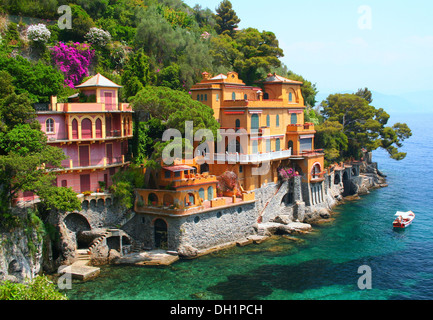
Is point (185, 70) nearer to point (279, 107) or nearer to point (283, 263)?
point (279, 107)

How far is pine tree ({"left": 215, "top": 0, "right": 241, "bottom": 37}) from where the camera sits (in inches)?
2972

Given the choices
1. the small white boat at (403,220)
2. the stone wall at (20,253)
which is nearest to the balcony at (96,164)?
the stone wall at (20,253)

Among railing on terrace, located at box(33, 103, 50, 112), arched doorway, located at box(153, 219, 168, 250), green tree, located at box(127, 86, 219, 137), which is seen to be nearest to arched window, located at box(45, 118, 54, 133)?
railing on terrace, located at box(33, 103, 50, 112)

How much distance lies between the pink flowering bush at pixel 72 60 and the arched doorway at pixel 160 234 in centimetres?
1939

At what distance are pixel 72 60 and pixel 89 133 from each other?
49.1ft

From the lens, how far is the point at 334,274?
3145 centimetres

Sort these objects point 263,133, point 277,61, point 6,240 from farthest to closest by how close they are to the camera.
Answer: point 277,61 < point 263,133 < point 6,240

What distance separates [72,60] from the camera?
46.5 metres

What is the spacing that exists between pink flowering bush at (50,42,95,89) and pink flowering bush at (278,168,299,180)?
76.4ft

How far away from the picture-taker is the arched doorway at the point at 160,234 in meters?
34.8

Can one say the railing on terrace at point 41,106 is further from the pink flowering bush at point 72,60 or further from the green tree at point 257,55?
the green tree at point 257,55

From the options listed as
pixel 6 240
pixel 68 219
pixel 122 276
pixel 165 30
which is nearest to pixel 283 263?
pixel 122 276

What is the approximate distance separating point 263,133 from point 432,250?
17.9 meters

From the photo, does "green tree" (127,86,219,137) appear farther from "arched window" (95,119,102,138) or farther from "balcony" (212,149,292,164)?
"balcony" (212,149,292,164)
